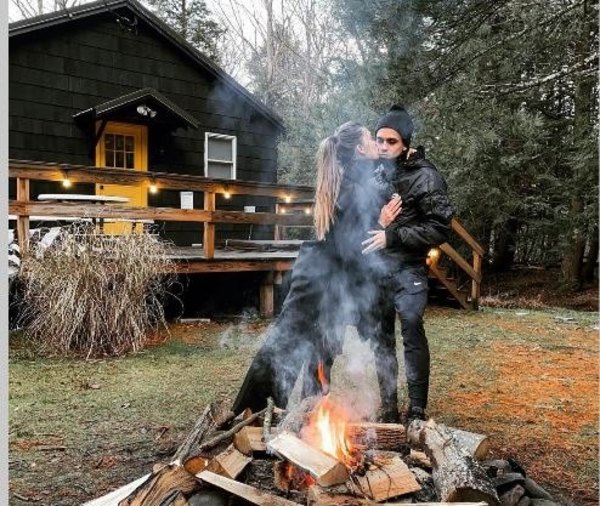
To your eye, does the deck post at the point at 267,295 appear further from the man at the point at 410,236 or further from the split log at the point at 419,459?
the split log at the point at 419,459

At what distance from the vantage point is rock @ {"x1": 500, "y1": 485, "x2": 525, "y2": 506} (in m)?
2.34

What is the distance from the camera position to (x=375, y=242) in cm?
335

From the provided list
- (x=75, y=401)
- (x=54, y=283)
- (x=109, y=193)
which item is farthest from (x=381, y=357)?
(x=109, y=193)

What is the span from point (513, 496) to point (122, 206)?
5.56m

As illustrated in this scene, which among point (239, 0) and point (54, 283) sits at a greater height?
point (239, 0)

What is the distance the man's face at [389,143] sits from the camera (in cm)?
353

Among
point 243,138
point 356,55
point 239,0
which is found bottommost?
point 243,138

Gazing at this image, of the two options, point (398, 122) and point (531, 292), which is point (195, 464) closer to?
point (398, 122)

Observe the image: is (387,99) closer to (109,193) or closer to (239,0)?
(109,193)

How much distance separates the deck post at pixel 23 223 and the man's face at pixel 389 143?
13.3 feet

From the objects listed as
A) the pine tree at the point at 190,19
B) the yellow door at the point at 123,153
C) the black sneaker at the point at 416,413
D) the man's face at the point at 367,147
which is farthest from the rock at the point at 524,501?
the pine tree at the point at 190,19

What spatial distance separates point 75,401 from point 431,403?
2.59 m

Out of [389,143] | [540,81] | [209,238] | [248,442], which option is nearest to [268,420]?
[248,442]

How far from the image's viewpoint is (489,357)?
5.78 m
